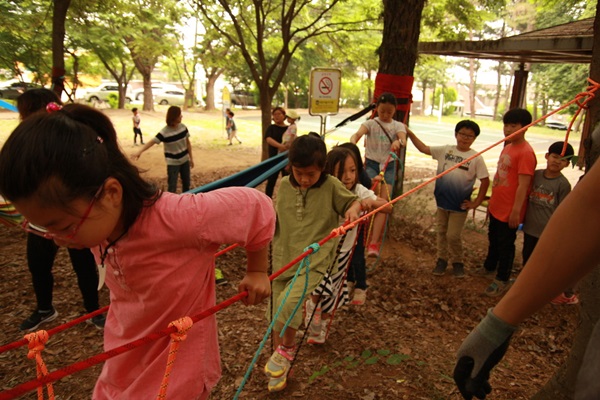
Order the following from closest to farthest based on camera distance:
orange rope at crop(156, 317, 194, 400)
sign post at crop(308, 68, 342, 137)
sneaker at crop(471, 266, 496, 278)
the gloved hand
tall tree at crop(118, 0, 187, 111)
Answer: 1. the gloved hand
2. orange rope at crop(156, 317, 194, 400)
3. sneaker at crop(471, 266, 496, 278)
4. sign post at crop(308, 68, 342, 137)
5. tall tree at crop(118, 0, 187, 111)

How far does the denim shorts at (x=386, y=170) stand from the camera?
465 cm

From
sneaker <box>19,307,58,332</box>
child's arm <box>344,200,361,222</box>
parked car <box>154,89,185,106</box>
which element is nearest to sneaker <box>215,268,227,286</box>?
sneaker <box>19,307,58,332</box>

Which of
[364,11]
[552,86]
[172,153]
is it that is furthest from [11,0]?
[552,86]

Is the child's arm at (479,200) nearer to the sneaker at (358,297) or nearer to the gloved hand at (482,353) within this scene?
the sneaker at (358,297)

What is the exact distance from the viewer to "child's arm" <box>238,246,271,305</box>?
1482 mm

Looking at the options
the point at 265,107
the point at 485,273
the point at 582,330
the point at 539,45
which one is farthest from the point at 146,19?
the point at 582,330

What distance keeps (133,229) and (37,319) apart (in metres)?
2.43

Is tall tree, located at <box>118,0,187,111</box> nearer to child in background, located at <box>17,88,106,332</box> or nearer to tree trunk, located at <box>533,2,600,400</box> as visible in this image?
child in background, located at <box>17,88,106,332</box>

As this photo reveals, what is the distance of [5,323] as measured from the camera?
10.3 ft

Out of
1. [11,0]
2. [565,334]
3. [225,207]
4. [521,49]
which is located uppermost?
[11,0]

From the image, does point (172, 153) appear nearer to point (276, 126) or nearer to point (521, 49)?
point (276, 126)

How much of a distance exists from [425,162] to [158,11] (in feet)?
32.8

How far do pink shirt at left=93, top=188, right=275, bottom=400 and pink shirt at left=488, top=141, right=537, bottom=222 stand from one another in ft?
10.2

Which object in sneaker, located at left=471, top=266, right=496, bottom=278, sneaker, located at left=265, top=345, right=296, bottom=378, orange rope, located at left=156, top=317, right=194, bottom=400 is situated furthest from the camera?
sneaker, located at left=471, top=266, right=496, bottom=278
